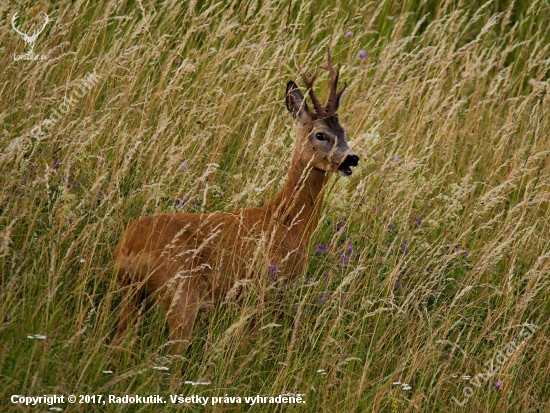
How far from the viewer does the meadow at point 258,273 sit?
3.63 m

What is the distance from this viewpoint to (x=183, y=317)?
396cm

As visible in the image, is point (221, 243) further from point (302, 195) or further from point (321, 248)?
point (302, 195)

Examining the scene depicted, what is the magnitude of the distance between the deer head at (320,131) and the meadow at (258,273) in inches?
5.3

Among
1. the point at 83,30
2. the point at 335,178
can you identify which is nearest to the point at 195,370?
the point at 335,178

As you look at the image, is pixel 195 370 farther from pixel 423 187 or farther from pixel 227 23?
pixel 227 23

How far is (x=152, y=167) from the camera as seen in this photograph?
483 cm

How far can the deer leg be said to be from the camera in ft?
12.8

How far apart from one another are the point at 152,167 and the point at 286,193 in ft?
2.73

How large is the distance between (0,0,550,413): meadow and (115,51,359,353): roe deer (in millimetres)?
91

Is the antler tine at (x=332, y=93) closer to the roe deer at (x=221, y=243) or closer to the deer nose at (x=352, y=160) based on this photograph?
the roe deer at (x=221, y=243)

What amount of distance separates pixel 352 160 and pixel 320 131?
0.38 metres

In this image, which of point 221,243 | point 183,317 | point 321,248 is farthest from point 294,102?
point 183,317

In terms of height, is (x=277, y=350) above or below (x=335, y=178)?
below

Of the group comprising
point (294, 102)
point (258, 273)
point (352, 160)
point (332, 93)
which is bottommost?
point (258, 273)
